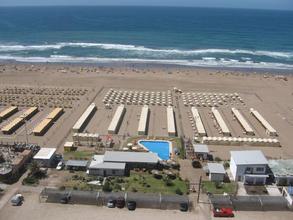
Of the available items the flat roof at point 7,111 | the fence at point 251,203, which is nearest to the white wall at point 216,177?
the fence at point 251,203

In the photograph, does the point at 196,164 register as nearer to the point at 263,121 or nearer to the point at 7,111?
the point at 263,121

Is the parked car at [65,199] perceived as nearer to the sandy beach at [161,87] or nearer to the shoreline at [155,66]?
the sandy beach at [161,87]

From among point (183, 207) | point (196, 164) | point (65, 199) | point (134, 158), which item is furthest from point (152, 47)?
point (183, 207)

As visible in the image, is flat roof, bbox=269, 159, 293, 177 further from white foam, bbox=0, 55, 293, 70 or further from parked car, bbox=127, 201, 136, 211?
white foam, bbox=0, 55, 293, 70

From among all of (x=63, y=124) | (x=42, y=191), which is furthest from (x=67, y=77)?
(x=42, y=191)

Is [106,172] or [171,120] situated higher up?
[171,120]

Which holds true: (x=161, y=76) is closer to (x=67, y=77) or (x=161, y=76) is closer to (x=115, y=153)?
(x=67, y=77)
